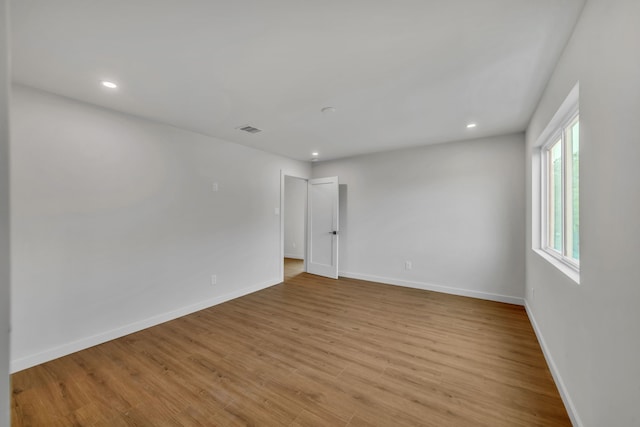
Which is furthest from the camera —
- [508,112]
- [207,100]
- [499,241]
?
[499,241]

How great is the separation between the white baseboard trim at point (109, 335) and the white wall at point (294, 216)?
3.43 metres

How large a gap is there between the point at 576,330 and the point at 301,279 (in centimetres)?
403

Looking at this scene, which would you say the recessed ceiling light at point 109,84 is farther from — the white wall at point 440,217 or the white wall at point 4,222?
the white wall at point 440,217

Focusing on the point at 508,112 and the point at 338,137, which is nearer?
the point at 508,112

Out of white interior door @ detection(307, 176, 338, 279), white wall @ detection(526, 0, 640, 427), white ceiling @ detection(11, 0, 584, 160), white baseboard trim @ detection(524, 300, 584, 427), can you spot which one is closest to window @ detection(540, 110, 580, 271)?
white wall @ detection(526, 0, 640, 427)

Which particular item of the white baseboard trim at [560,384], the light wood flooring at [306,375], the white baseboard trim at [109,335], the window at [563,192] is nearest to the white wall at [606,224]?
the white baseboard trim at [560,384]

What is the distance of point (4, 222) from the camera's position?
64 cm

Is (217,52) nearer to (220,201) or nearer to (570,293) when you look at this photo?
(220,201)

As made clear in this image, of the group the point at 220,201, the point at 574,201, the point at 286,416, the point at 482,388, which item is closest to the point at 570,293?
the point at 574,201

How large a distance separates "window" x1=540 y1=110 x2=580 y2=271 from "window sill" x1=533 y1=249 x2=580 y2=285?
0.03 metres

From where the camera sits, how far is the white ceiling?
1.43 meters

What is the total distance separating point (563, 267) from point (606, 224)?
0.96 m

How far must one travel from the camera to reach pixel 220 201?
12.5 ft

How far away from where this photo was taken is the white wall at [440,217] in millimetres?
3693
